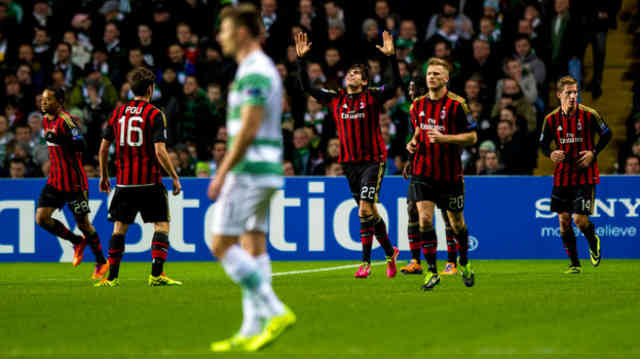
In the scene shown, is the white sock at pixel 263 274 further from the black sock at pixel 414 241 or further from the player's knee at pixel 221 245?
the black sock at pixel 414 241

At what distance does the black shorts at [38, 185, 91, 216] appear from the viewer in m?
11.5

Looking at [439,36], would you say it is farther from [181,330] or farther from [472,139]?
[181,330]

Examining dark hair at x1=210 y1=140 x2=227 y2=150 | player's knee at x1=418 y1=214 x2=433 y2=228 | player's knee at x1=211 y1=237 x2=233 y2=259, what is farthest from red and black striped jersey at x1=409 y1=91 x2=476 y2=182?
dark hair at x1=210 y1=140 x2=227 y2=150

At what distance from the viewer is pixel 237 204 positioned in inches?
227

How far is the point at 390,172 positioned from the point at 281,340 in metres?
9.69

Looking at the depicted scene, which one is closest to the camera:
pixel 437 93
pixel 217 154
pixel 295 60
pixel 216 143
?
pixel 437 93

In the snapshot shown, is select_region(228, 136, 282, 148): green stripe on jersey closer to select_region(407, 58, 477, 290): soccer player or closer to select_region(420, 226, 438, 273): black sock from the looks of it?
select_region(407, 58, 477, 290): soccer player

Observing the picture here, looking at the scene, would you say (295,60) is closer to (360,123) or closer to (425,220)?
(360,123)

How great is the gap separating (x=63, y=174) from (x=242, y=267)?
6.09 meters

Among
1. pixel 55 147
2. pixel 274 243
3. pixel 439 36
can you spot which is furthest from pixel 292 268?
pixel 439 36

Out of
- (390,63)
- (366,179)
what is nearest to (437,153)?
(390,63)

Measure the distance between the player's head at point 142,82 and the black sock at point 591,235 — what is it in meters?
5.22

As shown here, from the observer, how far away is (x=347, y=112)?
11.2 metres

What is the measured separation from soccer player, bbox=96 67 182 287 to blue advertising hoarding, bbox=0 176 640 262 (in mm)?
4432
